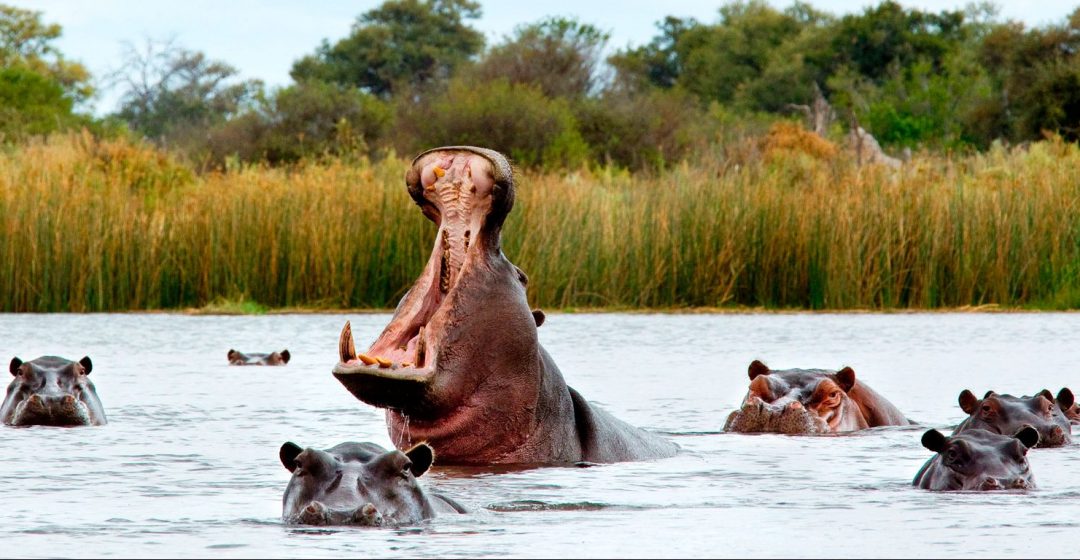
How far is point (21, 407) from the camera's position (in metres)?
6.34

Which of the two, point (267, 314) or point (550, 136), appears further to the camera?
point (550, 136)

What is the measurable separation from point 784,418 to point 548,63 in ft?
91.7

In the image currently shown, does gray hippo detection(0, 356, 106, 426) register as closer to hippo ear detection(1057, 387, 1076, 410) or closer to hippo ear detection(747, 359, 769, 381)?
hippo ear detection(747, 359, 769, 381)

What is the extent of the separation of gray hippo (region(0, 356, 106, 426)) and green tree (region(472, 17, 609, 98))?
25.4 m

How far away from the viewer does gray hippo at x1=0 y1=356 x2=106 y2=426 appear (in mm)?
6352

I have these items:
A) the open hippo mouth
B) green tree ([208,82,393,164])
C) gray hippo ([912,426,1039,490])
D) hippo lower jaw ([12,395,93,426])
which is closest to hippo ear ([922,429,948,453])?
gray hippo ([912,426,1039,490])

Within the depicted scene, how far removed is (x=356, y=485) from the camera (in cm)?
382

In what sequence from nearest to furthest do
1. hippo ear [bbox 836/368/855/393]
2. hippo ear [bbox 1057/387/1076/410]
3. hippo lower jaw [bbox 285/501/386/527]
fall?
hippo lower jaw [bbox 285/501/386/527] → hippo ear [bbox 836/368/855/393] → hippo ear [bbox 1057/387/1076/410]

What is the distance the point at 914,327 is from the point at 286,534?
9.17m

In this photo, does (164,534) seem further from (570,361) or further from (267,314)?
(267,314)

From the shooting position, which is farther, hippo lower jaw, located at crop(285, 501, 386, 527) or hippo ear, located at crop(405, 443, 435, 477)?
hippo ear, located at crop(405, 443, 435, 477)

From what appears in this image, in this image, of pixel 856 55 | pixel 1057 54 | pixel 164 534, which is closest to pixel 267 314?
pixel 164 534

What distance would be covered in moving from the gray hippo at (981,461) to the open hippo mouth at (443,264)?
131 cm

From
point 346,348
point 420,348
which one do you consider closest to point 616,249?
point 420,348
